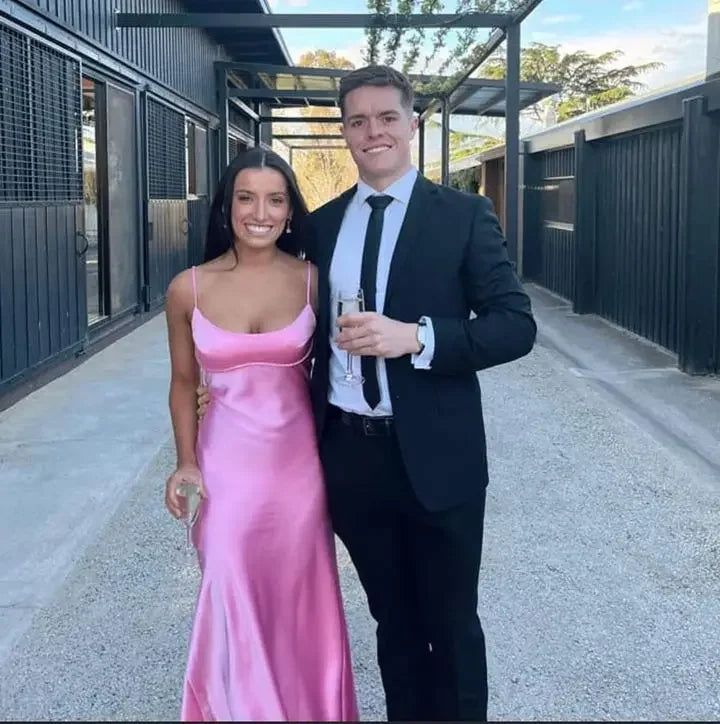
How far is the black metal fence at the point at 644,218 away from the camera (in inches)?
309

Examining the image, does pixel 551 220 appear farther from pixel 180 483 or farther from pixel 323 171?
pixel 323 171

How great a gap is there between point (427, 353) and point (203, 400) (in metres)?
0.59

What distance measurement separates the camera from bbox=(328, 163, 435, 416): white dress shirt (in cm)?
229

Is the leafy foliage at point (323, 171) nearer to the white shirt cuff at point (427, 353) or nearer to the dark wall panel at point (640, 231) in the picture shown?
the dark wall panel at point (640, 231)

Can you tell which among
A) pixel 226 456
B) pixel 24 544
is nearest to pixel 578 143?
pixel 24 544

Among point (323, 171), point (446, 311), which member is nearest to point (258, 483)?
point (446, 311)

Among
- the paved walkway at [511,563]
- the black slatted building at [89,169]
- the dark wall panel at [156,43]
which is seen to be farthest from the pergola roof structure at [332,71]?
the paved walkway at [511,563]

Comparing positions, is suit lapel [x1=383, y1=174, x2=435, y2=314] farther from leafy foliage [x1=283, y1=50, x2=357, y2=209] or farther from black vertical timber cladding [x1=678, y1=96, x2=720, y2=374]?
leafy foliage [x1=283, y1=50, x2=357, y2=209]

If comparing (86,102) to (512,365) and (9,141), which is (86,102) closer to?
(9,141)

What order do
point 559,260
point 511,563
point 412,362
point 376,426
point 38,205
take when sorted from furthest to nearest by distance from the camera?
point 559,260, point 38,205, point 511,563, point 376,426, point 412,362

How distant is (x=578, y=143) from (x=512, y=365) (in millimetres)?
4332

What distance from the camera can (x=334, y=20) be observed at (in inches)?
377

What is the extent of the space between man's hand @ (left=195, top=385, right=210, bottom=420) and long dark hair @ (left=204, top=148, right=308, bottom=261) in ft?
1.13

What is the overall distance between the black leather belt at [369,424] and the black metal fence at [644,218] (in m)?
6.13
